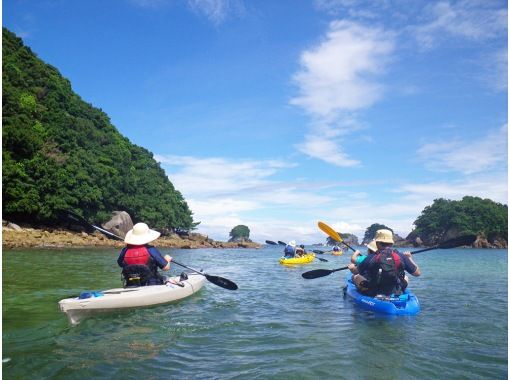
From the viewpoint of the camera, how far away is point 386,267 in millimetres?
7945

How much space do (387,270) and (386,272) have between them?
58 mm

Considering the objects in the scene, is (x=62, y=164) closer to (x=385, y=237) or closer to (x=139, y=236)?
(x=139, y=236)

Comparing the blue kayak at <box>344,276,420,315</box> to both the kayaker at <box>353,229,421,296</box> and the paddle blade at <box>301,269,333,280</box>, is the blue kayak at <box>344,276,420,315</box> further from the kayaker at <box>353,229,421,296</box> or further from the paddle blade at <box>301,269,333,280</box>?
the paddle blade at <box>301,269,333,280</box>

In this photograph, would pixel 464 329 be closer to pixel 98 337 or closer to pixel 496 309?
pixel 496 309

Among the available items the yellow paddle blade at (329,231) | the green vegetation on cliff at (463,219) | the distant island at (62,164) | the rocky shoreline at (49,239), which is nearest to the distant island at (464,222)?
the green vegetation on cliff at (463,219)

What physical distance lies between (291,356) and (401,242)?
109234 millimetres

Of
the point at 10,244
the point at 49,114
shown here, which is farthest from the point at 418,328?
the point at 49,114

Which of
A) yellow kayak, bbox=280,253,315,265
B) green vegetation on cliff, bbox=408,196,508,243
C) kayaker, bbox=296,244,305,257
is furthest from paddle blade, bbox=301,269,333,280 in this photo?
green vegetation on cliff, bbox=408,196,508,243

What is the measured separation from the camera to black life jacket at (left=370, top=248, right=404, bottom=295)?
792 cm

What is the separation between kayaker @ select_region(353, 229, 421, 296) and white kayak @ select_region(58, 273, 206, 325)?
14.2 feet

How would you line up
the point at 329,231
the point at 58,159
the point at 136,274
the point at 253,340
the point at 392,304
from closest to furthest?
the point at 253,340
the point at 392,304
the point at 136,274
the point at 329,231
the point at 58,159

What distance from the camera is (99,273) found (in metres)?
15.1

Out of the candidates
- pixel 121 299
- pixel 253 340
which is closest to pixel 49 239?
pixel 121 299

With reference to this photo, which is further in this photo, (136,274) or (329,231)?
(329,231)
